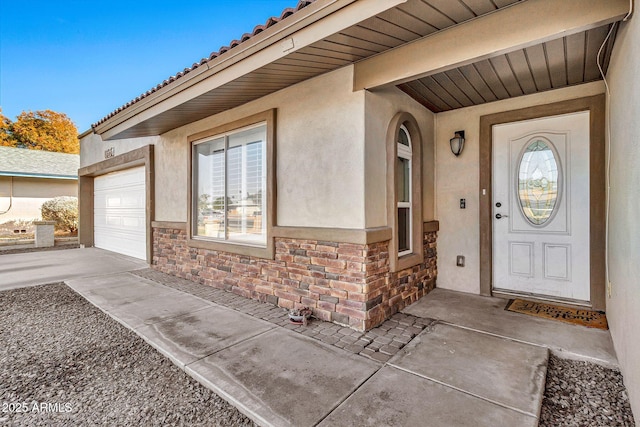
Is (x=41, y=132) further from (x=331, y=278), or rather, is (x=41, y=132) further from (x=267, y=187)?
(x=331, y=278)

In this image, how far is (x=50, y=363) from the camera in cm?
264

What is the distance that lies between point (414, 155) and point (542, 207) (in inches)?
71.3

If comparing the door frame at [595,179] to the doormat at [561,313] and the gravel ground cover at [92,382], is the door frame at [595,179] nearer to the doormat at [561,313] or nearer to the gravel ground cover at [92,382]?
the doormat at [561,313]

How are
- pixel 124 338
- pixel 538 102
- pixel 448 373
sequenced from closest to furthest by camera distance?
pixel 448 373 < pixel 124 338 < pixel 538 102

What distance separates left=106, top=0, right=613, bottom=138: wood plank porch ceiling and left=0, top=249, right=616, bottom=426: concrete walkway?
2.82 m

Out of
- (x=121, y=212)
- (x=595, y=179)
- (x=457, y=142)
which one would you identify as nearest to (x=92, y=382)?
(x=457, y=142)

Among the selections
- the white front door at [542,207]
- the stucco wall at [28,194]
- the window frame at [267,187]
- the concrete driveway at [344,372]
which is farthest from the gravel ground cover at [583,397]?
the stucco wall at [28,194]

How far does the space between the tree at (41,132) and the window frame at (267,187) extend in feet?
89.1

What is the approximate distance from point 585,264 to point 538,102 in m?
2.16

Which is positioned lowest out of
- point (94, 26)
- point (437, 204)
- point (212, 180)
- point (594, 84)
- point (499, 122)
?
point (437, 204)

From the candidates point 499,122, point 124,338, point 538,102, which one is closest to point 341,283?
point 124,338

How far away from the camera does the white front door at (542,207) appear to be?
148 inches

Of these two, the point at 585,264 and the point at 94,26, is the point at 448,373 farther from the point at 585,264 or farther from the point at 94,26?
the point at 94,26

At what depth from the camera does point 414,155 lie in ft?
14.3
